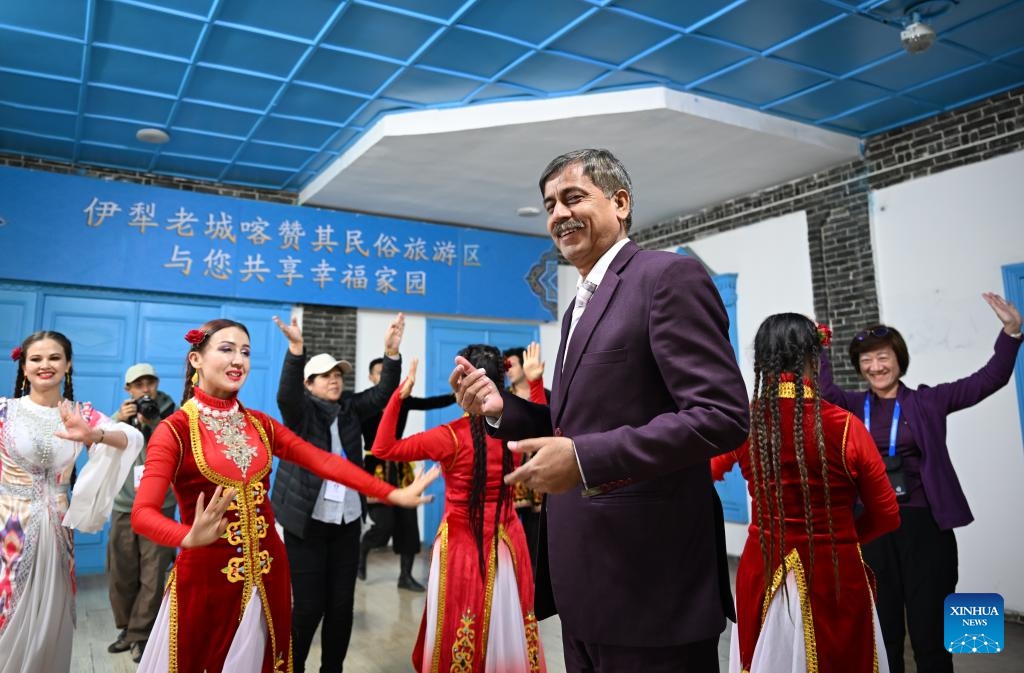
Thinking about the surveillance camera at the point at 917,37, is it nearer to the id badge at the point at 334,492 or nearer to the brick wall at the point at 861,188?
the brick wall at the point at 861,188

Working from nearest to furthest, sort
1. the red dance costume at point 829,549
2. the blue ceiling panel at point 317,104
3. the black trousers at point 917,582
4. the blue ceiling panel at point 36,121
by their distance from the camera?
the red dance costume at point 829,549
the black trousers at point 917,582
the blue ceiling panel at point 317,104
the blue ceiling panel at point 36,121

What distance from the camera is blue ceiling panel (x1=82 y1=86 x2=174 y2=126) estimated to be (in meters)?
5.15

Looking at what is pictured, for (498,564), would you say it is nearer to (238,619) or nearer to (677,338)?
(238,619)

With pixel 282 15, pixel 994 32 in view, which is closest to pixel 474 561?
pixel 282 15

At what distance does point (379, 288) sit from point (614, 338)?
20.1ft

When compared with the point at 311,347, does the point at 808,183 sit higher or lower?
higher

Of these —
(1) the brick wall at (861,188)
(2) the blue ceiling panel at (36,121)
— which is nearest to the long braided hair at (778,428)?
(1) the brick wall at (861,188)

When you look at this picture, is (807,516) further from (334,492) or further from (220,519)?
(334,492)

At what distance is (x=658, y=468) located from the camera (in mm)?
1125

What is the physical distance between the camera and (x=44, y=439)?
2.86 meters

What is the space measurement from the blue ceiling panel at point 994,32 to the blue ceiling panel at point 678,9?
152 cm

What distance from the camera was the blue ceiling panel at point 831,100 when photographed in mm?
5008

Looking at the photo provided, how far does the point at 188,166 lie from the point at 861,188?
5.80 metres

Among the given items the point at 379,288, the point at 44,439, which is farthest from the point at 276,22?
the point at 379,288
